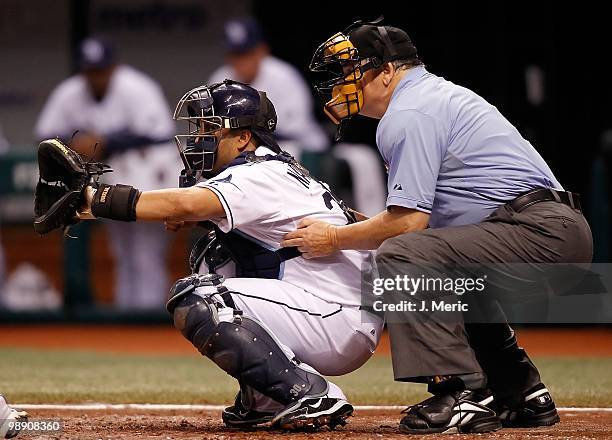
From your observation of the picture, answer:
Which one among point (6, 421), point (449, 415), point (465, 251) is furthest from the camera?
point (465, 251)

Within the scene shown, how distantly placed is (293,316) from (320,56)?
109cm

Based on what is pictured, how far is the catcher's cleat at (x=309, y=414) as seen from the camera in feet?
14.6

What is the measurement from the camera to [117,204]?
4.42 metres

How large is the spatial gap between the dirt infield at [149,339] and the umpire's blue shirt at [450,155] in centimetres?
425

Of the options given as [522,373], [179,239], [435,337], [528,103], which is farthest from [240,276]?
[528,103]

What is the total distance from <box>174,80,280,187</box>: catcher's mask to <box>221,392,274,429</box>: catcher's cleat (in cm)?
97

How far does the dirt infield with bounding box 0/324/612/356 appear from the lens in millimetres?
9117

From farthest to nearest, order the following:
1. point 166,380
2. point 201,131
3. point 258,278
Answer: point 166,380 < point 201,131 < point 258,278

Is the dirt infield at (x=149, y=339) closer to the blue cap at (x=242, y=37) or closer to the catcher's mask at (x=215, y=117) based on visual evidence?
the blue cap at (x=242, y=37)

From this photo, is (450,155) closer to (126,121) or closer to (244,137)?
(244,137)

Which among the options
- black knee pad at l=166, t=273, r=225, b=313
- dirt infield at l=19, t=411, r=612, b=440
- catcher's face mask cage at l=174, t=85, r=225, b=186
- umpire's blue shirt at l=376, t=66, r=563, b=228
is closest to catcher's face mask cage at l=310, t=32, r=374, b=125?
umpire's blue shirt at l=376, t=66, r=563, b=228

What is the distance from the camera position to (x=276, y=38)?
12.8 metres

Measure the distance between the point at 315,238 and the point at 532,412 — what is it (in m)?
1.17

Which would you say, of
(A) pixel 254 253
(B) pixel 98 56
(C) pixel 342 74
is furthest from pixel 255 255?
(B) pixel 98 56
